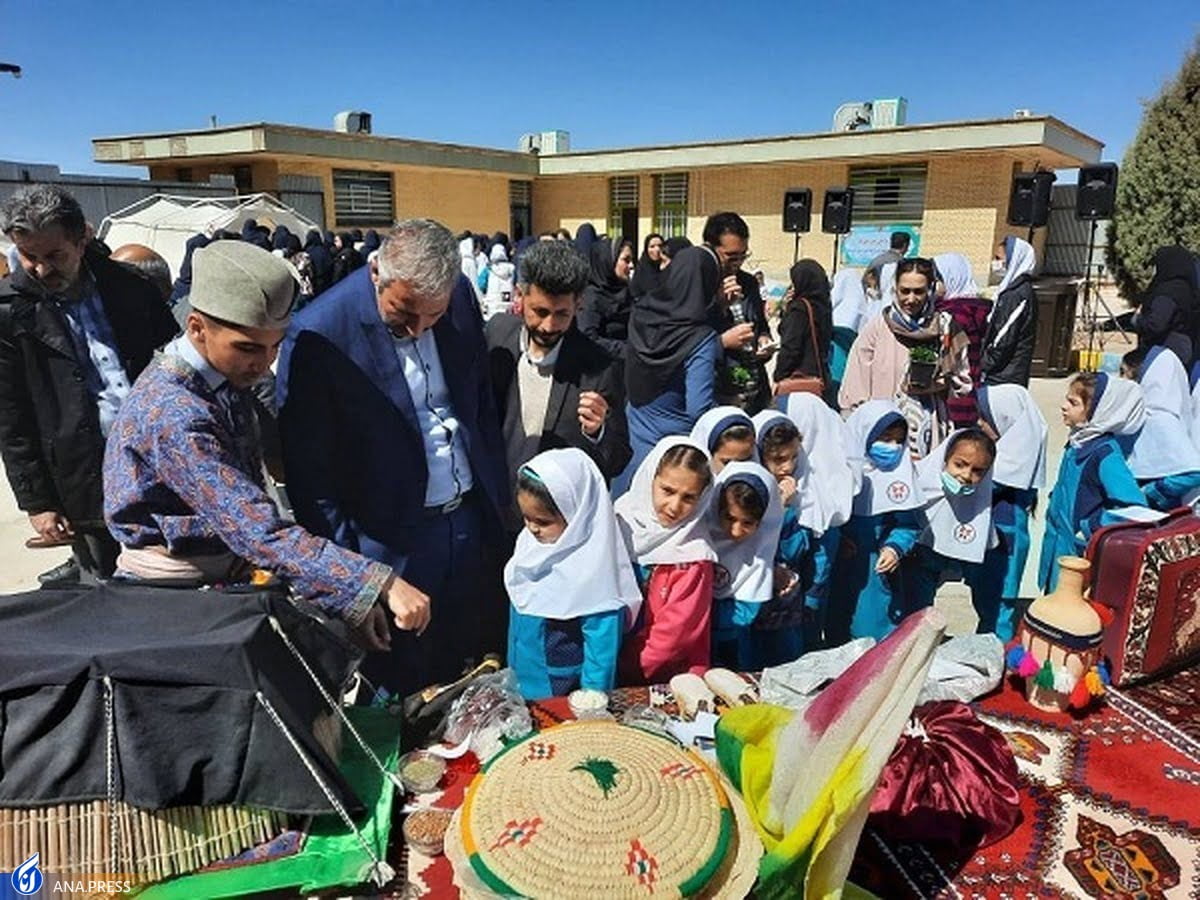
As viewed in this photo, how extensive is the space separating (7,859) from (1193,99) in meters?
13.9

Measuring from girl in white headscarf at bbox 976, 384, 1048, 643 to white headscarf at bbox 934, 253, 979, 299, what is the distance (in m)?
2.30

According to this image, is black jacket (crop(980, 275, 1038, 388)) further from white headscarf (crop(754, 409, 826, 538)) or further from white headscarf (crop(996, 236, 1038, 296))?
white headscarf (crop(754, 409, 826, 538))

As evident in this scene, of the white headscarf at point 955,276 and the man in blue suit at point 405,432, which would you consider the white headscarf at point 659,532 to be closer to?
the man in blue suit at point 405,432

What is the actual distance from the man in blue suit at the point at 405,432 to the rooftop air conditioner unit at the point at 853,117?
19865 millimetres

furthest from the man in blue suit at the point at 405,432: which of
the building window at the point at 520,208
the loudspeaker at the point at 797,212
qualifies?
the building window at the point at 520,208

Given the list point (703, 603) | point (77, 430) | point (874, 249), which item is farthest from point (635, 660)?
point (874, 249)

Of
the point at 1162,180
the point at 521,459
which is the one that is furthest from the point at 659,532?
the point at 1162,180

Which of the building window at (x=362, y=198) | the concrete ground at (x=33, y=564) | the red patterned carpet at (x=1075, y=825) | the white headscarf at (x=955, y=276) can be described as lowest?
the concrete ground at (x=33, y=564)

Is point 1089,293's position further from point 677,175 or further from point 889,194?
point 677,175

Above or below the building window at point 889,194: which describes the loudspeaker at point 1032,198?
below

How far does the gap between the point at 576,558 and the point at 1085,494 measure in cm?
215

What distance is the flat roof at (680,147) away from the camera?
15805 millimetres

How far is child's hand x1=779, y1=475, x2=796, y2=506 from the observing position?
2.80 meters

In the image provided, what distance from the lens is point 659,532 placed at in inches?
94.0
